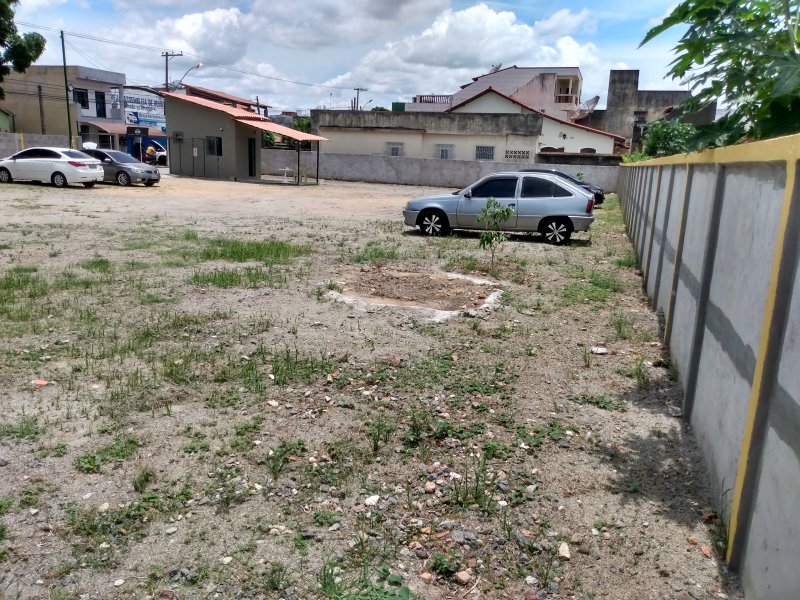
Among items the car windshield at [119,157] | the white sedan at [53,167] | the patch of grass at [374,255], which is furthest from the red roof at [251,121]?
the patch of grass at [374,255]

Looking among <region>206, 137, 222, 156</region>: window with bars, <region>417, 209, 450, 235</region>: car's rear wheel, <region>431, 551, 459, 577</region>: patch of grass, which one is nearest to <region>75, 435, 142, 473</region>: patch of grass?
<region>431, 551, 459, 577</region>: patch of grass

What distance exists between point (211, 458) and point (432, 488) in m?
1.46

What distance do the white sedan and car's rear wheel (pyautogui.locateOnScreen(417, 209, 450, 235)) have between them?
1649 cm

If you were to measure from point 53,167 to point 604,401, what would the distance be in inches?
1001

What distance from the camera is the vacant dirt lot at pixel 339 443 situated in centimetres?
306

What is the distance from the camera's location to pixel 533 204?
1404 cm

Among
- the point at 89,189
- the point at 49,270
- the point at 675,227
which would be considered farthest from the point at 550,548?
the point at 89,189

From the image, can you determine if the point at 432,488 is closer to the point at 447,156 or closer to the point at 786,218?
the point at 786,218

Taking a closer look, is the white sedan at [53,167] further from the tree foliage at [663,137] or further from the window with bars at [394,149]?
the tree foliage at [663,137]

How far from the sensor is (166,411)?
475 centimetres

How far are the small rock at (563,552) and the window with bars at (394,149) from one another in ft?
132

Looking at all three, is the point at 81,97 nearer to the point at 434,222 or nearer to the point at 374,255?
the point at 434,222

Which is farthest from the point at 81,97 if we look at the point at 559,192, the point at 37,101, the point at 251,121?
the point at 559,192

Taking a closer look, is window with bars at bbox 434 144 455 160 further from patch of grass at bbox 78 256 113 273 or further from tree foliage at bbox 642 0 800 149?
tree foliage at bbox 642 0 800 149
